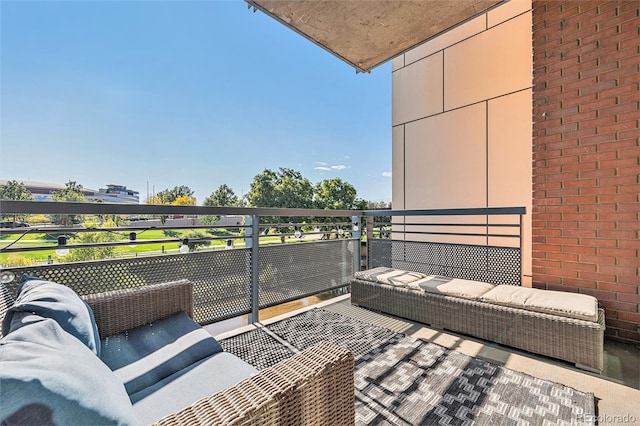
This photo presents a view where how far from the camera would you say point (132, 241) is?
2.22 metres

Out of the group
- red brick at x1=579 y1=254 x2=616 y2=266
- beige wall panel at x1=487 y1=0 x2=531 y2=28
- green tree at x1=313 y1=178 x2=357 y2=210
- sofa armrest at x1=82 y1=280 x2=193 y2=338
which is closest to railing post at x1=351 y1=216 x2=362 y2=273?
red brick at x1=579 y1=254 x2=616 y2=266

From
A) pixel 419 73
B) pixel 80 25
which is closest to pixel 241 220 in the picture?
pixel 419 73

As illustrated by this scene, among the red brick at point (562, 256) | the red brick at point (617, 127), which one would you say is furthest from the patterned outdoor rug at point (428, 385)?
the red brick at point (617, 127)

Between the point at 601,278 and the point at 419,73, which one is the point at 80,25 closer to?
the point at 419,73

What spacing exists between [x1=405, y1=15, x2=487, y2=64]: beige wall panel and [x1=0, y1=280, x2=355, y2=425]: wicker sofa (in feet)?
14.9

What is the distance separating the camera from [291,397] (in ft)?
2.77

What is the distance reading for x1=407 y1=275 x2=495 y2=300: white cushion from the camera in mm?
2448

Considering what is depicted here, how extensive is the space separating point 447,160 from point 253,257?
3889 millimetres

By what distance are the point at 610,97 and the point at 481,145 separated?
7.54 ft

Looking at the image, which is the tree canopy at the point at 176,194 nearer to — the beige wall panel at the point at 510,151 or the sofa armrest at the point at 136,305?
the beige wall panel at the point at 510,151

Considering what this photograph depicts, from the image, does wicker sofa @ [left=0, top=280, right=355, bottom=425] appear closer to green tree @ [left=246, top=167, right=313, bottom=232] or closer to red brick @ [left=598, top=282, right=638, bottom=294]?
red brick @ [left=598, top=282, right=638, bottom=294]

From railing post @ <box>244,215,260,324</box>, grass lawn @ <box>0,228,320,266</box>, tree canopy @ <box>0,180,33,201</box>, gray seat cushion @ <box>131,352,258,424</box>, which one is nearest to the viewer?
gray seat cushion @ <box>131,352,258,424</box>

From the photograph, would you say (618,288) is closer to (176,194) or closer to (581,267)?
(581,267)

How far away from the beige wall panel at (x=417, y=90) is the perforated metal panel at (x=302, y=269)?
3.13 meters
